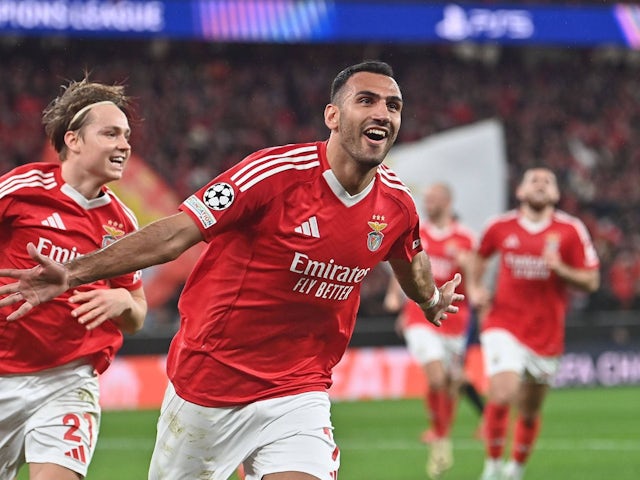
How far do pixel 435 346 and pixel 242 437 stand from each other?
22.0ft

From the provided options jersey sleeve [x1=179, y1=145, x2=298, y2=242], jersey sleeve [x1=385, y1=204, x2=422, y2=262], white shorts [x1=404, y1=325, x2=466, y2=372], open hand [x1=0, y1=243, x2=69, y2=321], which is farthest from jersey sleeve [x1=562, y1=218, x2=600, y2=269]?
open hand [x1=0, y1=243, x2=69, y2=321]

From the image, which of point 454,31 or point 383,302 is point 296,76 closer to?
point 454,31

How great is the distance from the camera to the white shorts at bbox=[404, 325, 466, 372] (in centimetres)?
1176

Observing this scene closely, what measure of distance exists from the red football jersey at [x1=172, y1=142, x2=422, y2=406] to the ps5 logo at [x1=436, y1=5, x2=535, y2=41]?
2287 centimetres

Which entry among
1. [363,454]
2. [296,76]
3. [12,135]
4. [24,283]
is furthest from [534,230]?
[296,76]

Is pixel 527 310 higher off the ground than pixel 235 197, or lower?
higher

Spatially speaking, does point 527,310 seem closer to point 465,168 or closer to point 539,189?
point 539,189

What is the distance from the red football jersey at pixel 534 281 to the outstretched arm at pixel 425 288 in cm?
455

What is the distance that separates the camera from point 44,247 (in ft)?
18.9

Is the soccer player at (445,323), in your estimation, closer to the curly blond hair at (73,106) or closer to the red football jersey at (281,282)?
the curly blond hair at (73,106)

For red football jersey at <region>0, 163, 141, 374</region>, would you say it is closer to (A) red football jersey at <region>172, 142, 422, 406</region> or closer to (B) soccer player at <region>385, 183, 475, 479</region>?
(A) red football jersey at <region>172, 142, 422, 406</region>

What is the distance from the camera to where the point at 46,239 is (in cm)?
578

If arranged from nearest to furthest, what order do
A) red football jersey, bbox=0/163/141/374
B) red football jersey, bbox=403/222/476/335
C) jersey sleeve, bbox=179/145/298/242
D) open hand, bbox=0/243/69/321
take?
open hand, bbox=0/243/69/321
jersey sleeve, bbox=179/145/298/242
red football jersey, bbox=0/163/141/374
red football jersey, bbox=403/222/476/335

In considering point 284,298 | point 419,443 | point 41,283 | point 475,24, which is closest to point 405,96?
point 475,24
